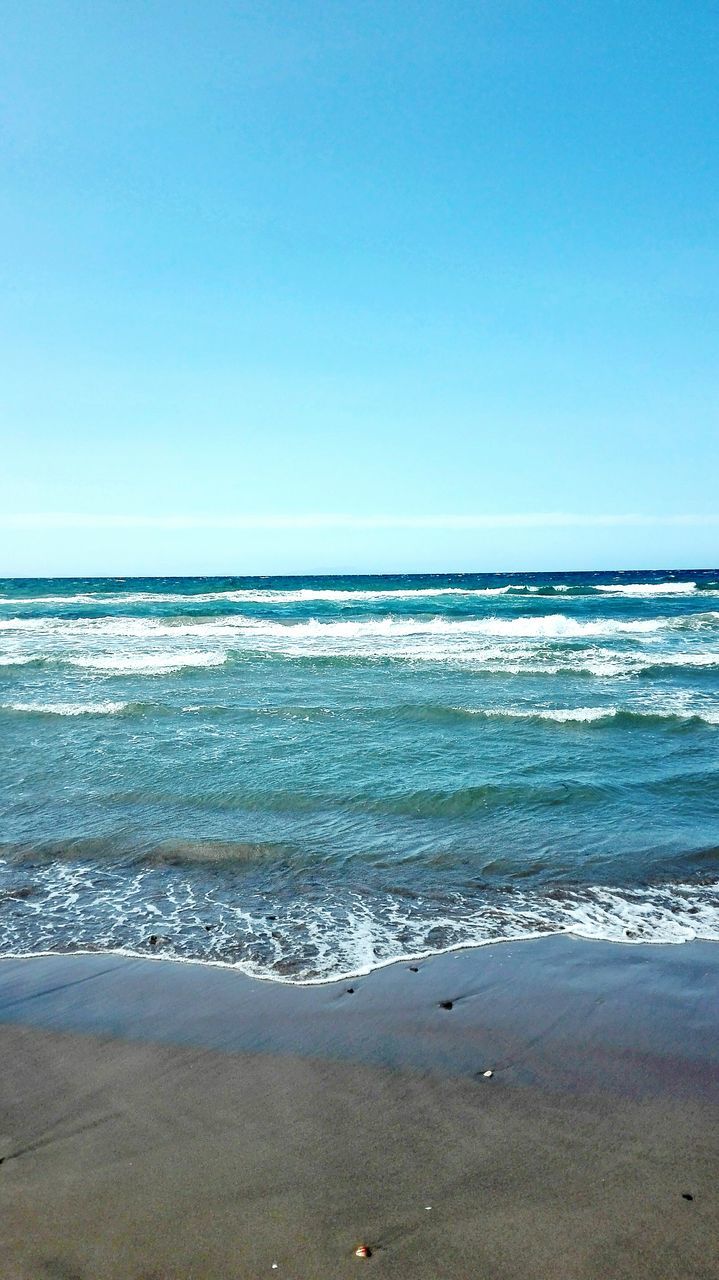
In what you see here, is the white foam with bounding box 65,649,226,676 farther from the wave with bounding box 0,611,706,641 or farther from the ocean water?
the wave with bounding box 0,611,706,641

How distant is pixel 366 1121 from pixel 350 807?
204 inches

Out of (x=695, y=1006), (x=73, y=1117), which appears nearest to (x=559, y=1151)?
(x=695, y=1006)

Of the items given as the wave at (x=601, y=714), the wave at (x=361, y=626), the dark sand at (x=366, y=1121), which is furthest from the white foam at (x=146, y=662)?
the dark sand at (x=366, y=1121)

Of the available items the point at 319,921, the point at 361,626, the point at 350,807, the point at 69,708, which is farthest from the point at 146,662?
the point at 319,921

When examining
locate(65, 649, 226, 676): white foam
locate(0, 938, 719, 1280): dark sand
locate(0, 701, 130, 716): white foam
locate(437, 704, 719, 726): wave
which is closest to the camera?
locate(0, 938, 719, 1280): dark sand

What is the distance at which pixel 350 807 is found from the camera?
28.8 ft

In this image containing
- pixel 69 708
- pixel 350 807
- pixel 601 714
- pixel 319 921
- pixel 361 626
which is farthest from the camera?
pixel 361 626

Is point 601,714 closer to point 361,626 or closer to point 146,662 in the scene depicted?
point 146,662

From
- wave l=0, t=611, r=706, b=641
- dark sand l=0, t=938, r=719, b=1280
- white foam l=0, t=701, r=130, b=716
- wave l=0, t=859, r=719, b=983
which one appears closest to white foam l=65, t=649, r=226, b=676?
white foam l=0, t=701, r=130, b=716

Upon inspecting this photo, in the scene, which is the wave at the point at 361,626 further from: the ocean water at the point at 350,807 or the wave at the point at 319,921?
the wave at the point at 319,921

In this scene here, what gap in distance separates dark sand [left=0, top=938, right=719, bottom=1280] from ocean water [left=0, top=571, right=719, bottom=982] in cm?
63

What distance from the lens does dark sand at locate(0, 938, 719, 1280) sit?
9.38ft

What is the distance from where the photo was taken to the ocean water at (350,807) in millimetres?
5965

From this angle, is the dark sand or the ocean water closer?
the dark sand
